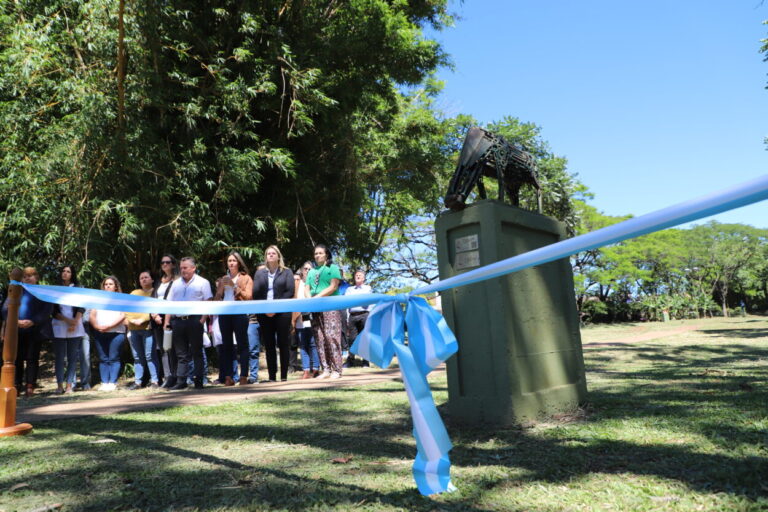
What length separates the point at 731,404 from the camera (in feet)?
13.9

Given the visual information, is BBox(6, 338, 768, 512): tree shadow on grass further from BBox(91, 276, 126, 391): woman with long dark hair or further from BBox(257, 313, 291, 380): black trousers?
BBox(91, 276, 126, 391): woman with long dark hair

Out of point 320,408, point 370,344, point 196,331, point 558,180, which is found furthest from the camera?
point 558,180

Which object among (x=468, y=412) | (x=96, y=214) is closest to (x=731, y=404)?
(x=468, y=412)

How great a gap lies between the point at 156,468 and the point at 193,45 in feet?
28.9

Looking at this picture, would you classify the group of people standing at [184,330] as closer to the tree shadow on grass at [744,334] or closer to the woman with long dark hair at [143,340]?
the woman with long dark hair at [143,340]

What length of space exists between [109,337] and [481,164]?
239 inches

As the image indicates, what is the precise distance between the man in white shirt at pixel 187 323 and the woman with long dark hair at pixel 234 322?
35 cm

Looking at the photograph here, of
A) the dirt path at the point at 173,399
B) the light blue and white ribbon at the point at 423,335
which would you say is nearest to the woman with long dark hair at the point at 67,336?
the dirt path at the point at 173,399

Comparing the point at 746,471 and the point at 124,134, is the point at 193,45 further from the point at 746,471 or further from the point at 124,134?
the point at 746,471

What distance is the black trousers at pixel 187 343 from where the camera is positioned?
6.63 meters

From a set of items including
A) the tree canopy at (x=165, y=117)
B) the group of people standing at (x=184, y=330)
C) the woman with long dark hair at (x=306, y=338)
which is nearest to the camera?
the group of people standing at (x=184, y=330)

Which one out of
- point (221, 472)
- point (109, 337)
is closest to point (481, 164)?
point (221, 472)

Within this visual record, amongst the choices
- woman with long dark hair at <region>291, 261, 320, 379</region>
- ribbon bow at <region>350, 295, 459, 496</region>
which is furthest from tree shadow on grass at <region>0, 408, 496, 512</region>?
woman with long dark hair at <region>291, 261, 320, 379</region>

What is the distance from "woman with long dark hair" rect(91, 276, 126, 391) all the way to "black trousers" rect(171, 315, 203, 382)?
4.06 feet
